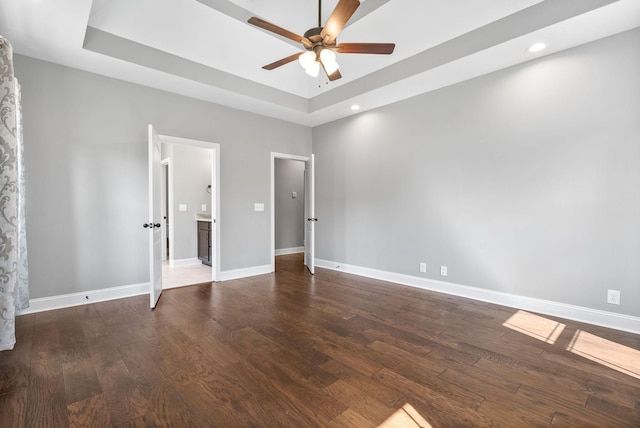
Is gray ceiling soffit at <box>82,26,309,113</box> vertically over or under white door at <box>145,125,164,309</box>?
over

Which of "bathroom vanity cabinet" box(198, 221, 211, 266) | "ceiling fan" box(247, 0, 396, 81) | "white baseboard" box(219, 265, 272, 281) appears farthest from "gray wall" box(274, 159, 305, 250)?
"ceiling fan" box(247, 0, 396, 81)

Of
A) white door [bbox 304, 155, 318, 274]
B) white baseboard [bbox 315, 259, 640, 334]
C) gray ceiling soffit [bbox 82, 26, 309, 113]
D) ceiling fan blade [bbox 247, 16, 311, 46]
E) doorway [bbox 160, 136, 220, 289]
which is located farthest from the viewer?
doorway [bbox 160, 136, 220, 289]

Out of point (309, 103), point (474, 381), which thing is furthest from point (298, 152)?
point (474, 381)

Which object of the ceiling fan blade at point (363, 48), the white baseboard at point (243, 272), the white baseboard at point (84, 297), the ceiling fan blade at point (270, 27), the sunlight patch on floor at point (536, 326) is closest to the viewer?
the ceiling fan blade at point (270, 27)

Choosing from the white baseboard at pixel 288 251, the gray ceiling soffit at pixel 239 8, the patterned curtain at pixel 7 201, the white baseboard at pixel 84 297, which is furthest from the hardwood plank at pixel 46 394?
the white baseboard at pixel 288 251

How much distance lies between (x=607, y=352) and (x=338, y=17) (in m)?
3.52

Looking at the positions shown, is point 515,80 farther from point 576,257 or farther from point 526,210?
point 576,257

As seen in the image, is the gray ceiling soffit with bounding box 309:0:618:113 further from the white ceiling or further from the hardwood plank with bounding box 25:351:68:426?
the hardwood plank with bounding box 25:351:68:426

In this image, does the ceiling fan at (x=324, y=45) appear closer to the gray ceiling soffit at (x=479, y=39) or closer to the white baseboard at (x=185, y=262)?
the gray ceiling soffit at (x=479, y=39)

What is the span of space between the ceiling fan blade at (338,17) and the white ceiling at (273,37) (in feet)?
4.71

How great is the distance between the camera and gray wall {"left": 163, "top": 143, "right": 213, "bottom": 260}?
596cm

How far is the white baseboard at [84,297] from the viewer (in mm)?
3313

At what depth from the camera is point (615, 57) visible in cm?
289

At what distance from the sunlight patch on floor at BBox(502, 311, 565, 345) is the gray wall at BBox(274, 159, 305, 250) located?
214 inches
